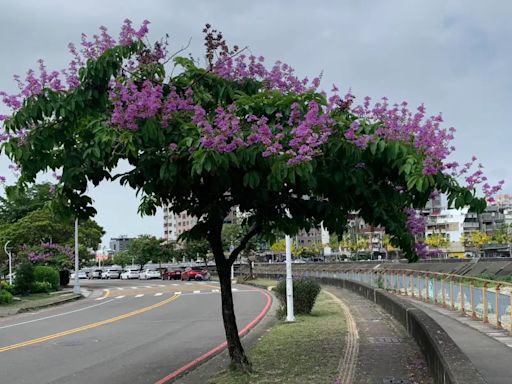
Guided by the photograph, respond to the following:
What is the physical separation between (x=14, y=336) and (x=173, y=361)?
7.86m

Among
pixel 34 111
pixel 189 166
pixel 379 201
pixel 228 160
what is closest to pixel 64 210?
pixel 34 111

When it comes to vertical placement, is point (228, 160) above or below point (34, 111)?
below

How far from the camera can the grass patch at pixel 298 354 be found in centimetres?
866

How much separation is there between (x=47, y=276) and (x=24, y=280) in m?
5.77

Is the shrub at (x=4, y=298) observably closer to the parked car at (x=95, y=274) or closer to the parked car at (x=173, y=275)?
Answer: the parked car at (x=173, y=275)

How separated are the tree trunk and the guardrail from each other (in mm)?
6774

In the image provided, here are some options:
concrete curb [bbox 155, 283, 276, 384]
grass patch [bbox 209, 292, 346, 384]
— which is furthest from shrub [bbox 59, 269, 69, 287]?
concrete curb [bbox 155, 283, 276, 384]

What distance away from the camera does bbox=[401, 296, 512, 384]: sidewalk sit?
8.91 meters

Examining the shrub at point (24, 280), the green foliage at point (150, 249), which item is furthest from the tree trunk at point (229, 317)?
the green foliage at point (150, 249)

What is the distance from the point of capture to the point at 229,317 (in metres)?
8.67

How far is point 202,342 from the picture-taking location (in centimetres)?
1455

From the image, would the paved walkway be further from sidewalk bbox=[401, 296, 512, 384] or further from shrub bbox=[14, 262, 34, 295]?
shrub bbox=[14, 262, 34, 295]

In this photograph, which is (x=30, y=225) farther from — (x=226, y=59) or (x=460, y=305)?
(x=226, y=59)

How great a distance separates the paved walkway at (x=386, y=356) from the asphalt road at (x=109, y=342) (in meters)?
3.41
